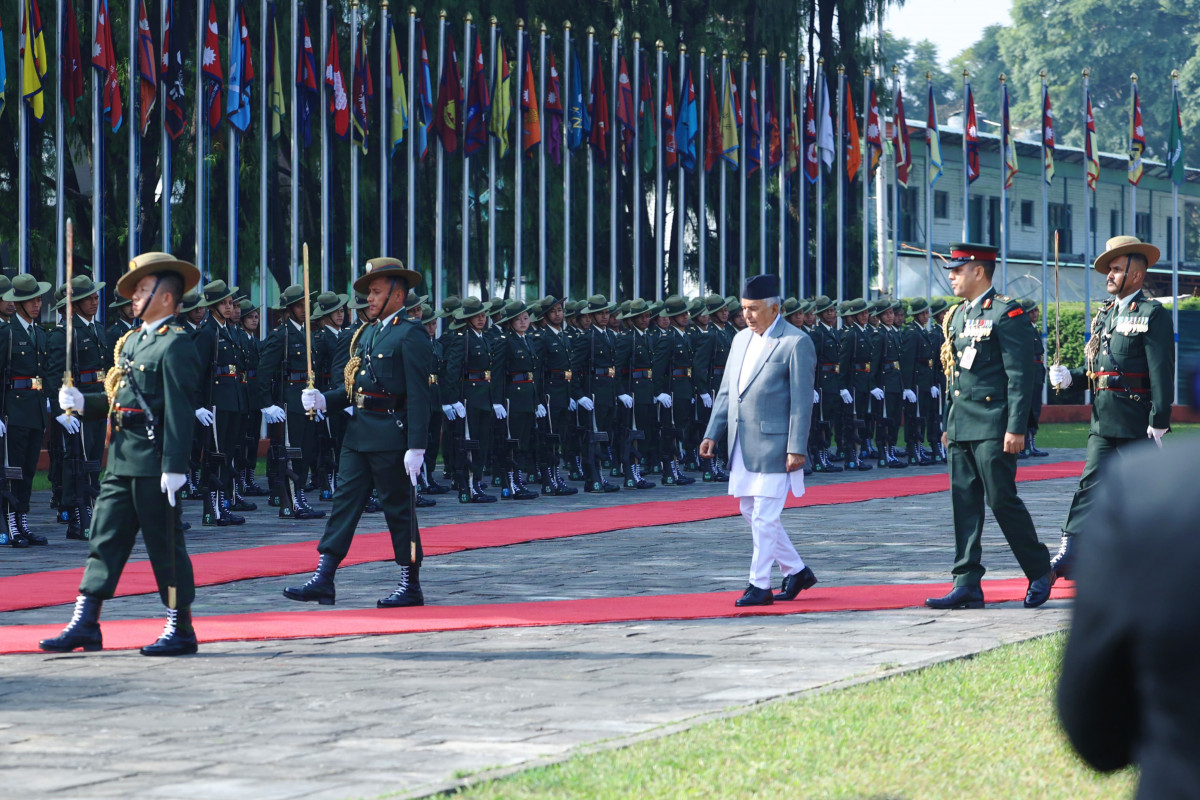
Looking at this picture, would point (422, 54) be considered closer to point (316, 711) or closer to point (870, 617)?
point (870, 617)

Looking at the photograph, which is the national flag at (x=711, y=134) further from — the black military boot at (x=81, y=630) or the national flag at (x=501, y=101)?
the black military boot at (x=81, y=630)

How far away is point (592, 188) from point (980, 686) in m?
19.6

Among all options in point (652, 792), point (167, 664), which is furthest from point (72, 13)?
point (652, 792)

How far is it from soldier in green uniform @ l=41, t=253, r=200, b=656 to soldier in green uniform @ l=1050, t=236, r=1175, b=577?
5.11m

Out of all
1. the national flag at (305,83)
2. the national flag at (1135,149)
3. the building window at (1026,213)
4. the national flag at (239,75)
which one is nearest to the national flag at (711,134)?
the national flag at (305,83)

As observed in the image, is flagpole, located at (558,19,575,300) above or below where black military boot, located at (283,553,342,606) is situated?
above

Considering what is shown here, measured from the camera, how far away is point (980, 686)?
22.1 ft

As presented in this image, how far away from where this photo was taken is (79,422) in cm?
1333

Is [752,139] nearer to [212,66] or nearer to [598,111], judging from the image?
[598,111]

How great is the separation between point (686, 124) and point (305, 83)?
24.1 feet

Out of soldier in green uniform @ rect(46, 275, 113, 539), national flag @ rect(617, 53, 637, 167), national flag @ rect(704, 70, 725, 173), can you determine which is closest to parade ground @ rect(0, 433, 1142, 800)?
soldier in green uniform @ rect(46, 275, 113, 539)

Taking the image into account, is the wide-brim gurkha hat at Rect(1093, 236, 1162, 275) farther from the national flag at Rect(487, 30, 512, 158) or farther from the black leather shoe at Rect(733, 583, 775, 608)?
the national flag at Rect(487, 30, 512, 158)

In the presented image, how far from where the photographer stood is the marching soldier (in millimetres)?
15422

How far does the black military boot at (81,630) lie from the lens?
7828 millimetres
